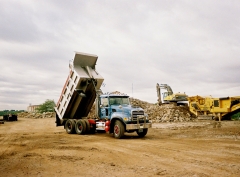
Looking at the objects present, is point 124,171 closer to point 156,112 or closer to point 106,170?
point 106,170

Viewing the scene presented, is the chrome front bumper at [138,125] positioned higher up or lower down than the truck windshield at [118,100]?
lower down

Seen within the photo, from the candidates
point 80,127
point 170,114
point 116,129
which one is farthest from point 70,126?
point 170,114

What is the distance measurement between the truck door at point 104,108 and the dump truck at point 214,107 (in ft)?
45.1

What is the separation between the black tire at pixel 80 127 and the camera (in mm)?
14831

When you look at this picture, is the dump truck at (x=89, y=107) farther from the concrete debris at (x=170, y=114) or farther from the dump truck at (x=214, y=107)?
the dump truck at (x=214, y=107)

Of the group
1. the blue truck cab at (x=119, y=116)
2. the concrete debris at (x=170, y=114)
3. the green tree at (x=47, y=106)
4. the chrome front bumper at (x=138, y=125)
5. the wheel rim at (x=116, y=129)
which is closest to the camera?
the chrome front bumper at (x=138, y=125)

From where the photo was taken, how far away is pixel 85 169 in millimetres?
6156

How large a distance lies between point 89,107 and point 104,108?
274cm

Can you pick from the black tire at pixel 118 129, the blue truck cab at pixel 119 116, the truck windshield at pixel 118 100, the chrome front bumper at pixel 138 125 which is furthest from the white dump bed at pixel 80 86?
the chrome front bumper at pixel 138 125

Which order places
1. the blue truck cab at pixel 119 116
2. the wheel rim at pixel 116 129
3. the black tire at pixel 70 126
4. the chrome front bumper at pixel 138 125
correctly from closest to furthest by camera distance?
the chrome front bumper at pixel 138 125 → the blue truck cab at pixel 119 116 → the wheel rim at pixel 116 129 → the black tire at pixel 70 126

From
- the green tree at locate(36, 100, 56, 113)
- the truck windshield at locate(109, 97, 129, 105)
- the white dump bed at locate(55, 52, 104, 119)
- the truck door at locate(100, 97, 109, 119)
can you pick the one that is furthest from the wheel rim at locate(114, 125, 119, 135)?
the green tree at locate(36, 100, 56, 113)

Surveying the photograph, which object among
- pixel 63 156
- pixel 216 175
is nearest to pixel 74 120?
pixel 63 156

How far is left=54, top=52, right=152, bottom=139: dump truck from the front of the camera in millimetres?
12844

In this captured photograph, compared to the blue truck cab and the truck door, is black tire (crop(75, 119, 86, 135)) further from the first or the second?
the truck door
